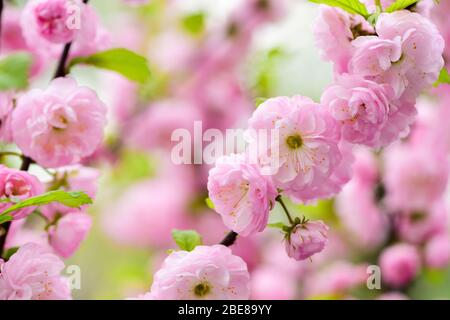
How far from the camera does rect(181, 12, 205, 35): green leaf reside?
160 centimetres

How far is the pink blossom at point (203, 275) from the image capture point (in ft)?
2.10

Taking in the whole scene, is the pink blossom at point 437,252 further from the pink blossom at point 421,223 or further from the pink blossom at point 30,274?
the pink blossom at point 30,274

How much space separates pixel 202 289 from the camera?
0.67 metres

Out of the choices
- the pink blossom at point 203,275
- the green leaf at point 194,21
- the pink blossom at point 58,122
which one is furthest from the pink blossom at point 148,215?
the pink blossom at point 203,275

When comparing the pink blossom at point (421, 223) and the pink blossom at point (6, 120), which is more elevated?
the pink blossom at point (421, 223)

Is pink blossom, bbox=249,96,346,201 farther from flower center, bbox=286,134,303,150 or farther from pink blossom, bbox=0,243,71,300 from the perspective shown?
pink blossom, bbox=0,243,71,300

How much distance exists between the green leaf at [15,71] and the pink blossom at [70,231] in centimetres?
16

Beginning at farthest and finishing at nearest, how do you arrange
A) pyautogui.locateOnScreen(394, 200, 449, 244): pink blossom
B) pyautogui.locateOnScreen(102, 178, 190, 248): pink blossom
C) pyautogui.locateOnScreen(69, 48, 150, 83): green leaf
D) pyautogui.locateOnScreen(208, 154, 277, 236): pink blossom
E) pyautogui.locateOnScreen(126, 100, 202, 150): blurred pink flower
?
pyautogui.locateOnScreen(102, 178, 190, 248): pink blossom
pyautogui.locateOnScreen(126, 100, 202, 150): blurred pink flower
pyautogui.locateOnScreen(394, 200, 449, 244): pink blossom
pyautogui.locateOnScreen(69, 48, 150, 83): green leaf
pyautogui.locateOnScreen(208, 154, 277, 236): pink blossom

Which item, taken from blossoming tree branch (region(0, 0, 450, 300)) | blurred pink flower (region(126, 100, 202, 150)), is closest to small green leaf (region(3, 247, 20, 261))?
blossoming tree branch (region(0, 0, 450, 300))

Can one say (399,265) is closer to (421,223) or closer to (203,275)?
Answer: (421,223)

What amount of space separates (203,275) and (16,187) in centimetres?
20

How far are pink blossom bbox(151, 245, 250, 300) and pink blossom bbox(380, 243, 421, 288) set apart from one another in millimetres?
809

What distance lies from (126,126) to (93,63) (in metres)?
0.82
